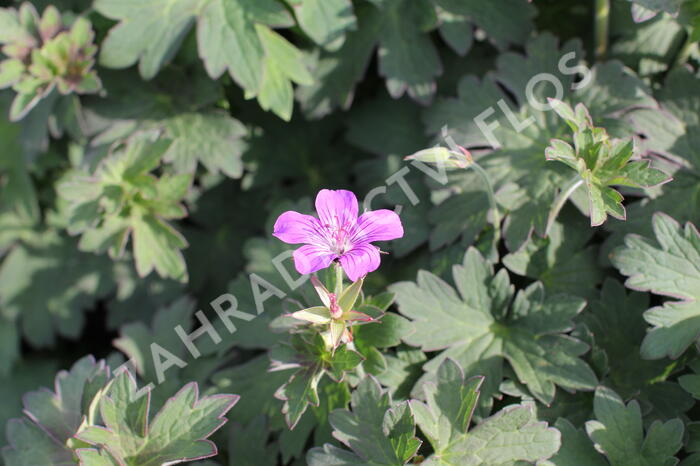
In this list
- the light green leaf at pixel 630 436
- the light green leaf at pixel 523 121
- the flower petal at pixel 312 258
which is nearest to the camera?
the flower petal at pixel 312 258

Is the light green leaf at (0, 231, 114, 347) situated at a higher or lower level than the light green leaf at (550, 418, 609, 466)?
higher

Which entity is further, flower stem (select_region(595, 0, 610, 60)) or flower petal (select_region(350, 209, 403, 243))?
flower stem (select_region(595, 0, 610, 60))

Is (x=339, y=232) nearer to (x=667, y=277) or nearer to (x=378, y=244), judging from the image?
(x=378, y=244)

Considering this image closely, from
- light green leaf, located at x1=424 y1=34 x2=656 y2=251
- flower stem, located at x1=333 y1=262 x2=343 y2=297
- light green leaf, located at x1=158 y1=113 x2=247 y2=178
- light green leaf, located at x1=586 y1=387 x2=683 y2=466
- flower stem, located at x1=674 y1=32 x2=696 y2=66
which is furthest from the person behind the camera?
light green leaf, located at x1=158 y1=113 x2=247 y2=178

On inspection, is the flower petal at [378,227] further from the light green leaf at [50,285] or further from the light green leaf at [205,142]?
the light green leaf at [50,285]

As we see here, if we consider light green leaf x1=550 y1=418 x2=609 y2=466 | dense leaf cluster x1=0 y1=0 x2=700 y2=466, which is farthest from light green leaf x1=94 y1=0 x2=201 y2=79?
light green leaf x1=550 y1=418 x2=609 y2=466

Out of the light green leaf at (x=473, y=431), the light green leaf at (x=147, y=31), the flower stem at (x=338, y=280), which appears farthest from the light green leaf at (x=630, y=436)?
the light green leaf at (x=147, y=31)

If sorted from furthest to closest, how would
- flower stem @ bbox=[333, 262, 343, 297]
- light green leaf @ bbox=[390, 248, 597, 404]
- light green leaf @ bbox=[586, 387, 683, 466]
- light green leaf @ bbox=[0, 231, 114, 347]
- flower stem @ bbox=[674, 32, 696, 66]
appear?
light green leaf @ bbox=[0, 231, 114, 347], flower stem @ bbox=[674, 32, 696, 66], light green leaf @ bbox=[390, 248, 597, 404], light green leaf @ bbox=[586, 387, 683, 466], flower stem @ bbox=[333, 262, 343, 297]

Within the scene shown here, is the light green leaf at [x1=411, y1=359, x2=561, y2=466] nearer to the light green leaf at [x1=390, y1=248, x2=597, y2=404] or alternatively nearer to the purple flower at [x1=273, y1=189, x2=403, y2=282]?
the light green leaf at [x1=390, y1=248, x2=597, y2=404]
